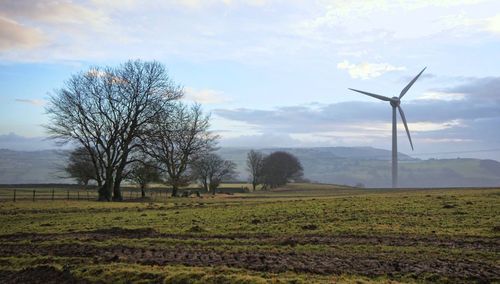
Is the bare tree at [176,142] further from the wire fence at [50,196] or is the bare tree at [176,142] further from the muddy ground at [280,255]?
the muddy ground at [280,255]

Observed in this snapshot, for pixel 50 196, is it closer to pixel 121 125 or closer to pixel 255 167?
pixel 121 125

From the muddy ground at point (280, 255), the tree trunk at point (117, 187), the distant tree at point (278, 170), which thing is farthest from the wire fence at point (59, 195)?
the muddy ground at point (280, 255)

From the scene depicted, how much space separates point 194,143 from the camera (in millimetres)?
81688

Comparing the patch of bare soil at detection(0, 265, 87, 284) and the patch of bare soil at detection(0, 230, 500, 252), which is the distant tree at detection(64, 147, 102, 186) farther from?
the patch of bare soil at detection(0, 265, 87, 284)

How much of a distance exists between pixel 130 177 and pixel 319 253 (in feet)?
170

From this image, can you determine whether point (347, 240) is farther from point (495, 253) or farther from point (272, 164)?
point (272, 164)

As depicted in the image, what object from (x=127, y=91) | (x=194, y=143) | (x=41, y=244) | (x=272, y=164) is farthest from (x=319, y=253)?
(x=272, y=164)

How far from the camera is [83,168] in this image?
71188 millimetres

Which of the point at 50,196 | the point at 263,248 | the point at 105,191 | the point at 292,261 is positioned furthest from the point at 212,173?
the point at 292,261

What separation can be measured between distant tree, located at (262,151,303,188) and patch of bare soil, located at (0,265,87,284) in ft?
395

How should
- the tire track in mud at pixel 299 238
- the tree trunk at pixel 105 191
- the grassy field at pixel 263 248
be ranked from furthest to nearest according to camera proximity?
1. the tree trunk at pixel 105 191
2. the tire track in mud at pixel 299 238
3. the grassy field at pixel 263 248

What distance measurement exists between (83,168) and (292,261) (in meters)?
61.1

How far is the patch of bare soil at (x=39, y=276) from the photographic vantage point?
15367 mm

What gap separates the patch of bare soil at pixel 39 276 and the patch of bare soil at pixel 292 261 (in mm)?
1407
